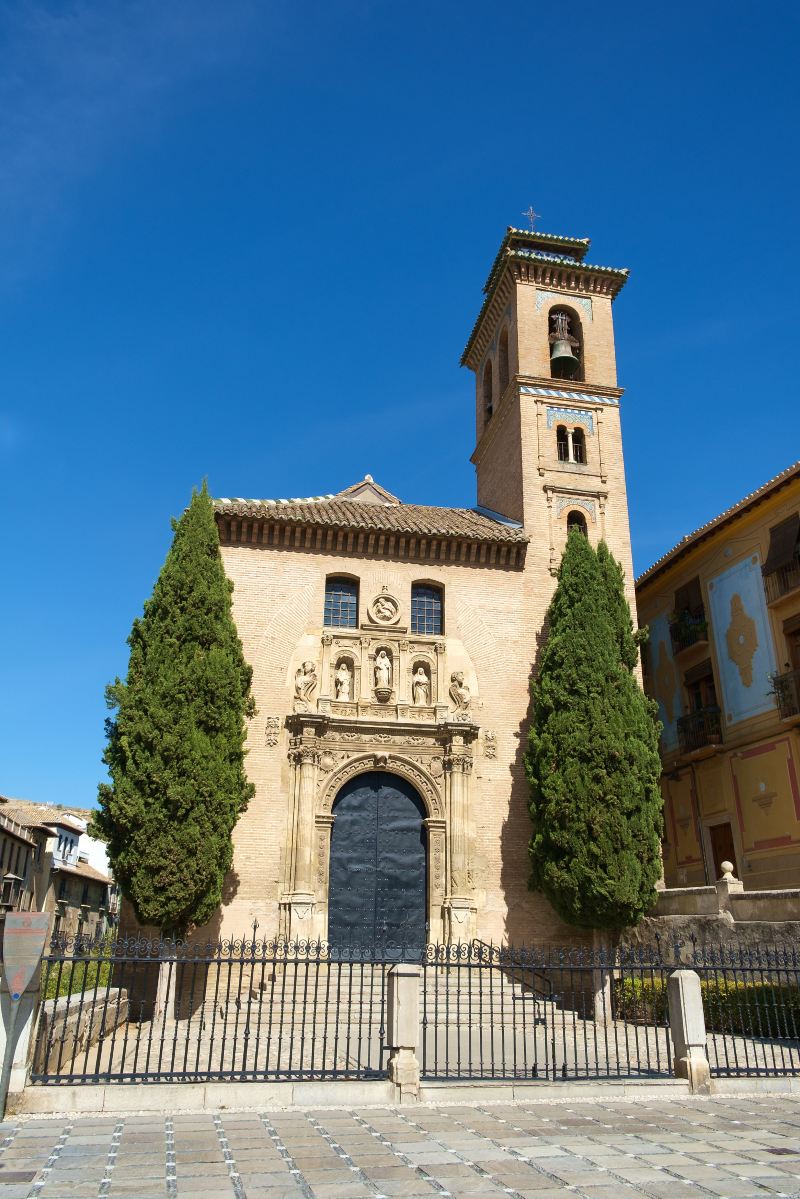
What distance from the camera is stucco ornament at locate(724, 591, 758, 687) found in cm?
2155

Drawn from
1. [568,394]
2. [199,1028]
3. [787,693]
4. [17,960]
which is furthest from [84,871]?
[17,960]

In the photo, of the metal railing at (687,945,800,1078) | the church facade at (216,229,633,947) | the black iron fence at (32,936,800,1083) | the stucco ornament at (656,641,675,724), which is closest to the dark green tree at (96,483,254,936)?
the church facade at (216,229,633,947)

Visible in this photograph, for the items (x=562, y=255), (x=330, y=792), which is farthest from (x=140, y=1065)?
(x=562, y=255)

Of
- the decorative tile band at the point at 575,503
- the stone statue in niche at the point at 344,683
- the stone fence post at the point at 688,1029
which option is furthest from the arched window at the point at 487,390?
the stone fence post at the point at 688,1029

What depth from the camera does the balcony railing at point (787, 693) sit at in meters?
19.5

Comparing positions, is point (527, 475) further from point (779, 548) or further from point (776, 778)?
point (776, 778)

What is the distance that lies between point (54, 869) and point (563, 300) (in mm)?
32218

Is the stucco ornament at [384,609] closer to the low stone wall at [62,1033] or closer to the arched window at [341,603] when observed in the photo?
the arched window at [341,603]

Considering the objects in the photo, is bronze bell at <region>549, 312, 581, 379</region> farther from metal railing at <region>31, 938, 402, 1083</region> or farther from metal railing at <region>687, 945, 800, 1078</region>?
metal railing at <region>31, 938, 402, 1083</region>

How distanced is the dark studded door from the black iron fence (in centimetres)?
84

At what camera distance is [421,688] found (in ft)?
63.5

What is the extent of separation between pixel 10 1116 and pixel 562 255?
23659 millimetres

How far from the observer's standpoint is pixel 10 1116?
8.16 m

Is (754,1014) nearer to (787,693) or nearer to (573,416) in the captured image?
(787,693)
